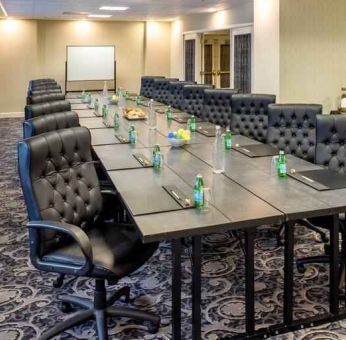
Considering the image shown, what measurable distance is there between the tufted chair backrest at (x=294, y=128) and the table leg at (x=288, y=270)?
74.2 inches

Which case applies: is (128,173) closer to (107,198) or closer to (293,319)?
(107,198)

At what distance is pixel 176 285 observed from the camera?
226 centimetres

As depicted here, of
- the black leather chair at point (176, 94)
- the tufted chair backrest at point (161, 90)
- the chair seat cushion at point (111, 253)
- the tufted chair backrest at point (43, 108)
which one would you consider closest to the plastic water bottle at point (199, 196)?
the chair seat cushion at point (111, 253)

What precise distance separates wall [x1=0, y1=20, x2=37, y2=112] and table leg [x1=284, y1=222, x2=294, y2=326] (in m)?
11.4

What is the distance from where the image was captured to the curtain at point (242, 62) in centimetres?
910

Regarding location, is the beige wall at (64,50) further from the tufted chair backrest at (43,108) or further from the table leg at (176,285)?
the table leg at (176,285)

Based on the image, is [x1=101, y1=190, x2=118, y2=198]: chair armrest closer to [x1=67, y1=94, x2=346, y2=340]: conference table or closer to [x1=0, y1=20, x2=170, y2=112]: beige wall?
[x1=67, y1=94, x2=346, y2=340]: conference table

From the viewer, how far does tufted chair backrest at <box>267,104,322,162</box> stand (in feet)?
13.9

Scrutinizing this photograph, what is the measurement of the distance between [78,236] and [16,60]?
11.4m

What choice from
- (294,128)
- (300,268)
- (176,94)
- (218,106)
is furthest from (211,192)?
(176,94)

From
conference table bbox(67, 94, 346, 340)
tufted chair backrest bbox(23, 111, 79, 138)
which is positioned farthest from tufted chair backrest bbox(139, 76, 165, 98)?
conference table bbox(67, 94, 346, 340)

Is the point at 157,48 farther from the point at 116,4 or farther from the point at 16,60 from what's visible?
the point at 116,4

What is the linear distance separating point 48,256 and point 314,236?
2.47m

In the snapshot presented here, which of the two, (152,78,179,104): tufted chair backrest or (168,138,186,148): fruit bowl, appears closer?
(168,138,186,148): fruit bowl
